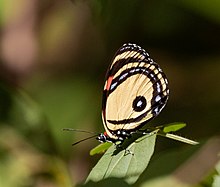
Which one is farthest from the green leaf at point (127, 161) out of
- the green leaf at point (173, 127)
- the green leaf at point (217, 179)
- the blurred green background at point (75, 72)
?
the blurred green background at point (75, 72)

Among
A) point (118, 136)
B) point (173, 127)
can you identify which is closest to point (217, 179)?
point (173, 127)

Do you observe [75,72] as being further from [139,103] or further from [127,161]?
[127,161]

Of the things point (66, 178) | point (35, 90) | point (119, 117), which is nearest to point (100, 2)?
point (119, 117)

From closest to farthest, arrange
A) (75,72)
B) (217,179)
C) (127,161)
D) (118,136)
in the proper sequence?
(217,179), (127,161), (118,136), (75,72)

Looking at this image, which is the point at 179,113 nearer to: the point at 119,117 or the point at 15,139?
the point at 15,139

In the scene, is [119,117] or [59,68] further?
[59,68]
